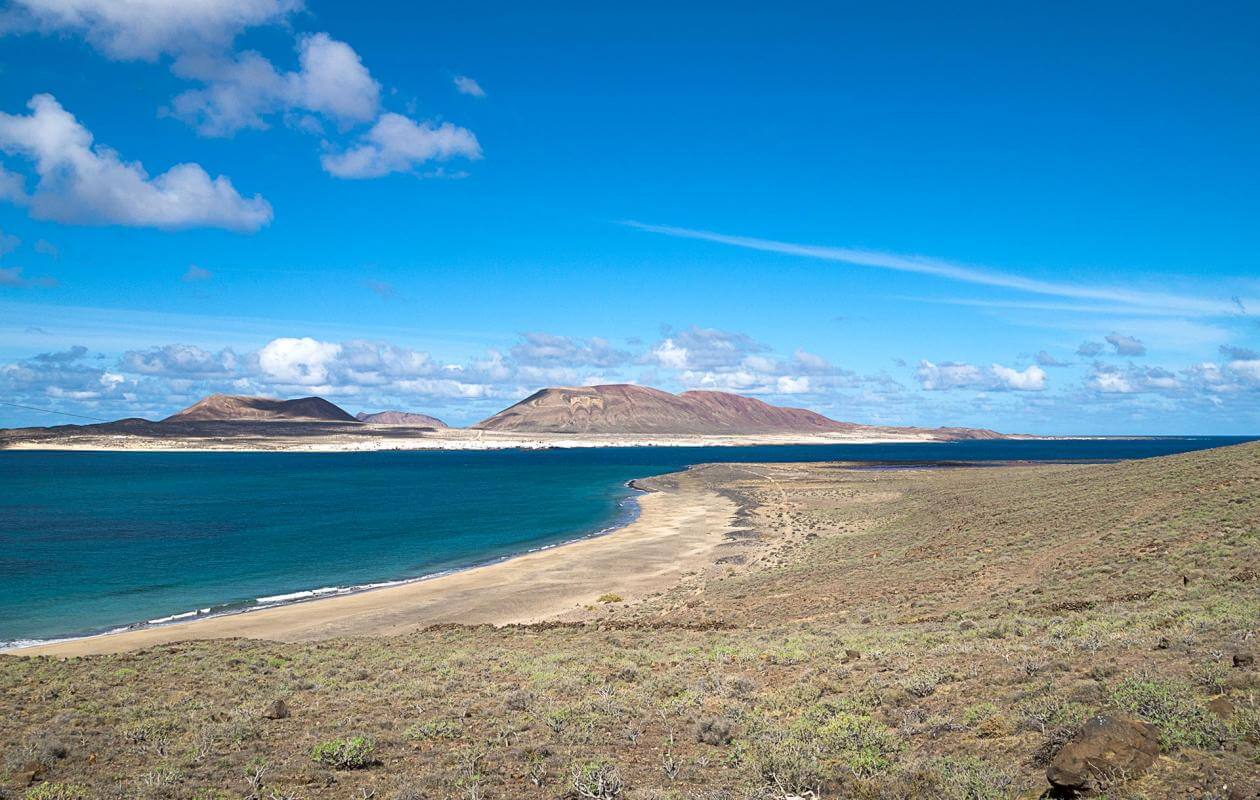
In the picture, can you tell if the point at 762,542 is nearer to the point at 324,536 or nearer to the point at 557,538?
the point at 557,538

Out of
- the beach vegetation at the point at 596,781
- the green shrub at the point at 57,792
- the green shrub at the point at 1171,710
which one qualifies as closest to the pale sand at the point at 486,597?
the green shrub at the point at 57,792

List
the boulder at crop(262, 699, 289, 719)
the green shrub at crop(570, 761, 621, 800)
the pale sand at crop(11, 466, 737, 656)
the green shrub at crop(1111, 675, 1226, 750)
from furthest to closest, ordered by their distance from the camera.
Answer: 1. the pale sand at crop(11, 466, 737, 656)
2. the boulder at crop(262, 699, 289, 719)
3. the green shrub at crop(570, 761, 621, 800)
4. the green shrub at crop(1111, 675, 1226, 750)

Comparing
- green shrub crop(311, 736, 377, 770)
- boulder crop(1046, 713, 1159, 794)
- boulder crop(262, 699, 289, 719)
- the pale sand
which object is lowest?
the pale sand

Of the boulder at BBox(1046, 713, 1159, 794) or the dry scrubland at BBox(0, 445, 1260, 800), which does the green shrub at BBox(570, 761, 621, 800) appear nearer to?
the dry scrubland at BBox(0, 445, 1260, 800)

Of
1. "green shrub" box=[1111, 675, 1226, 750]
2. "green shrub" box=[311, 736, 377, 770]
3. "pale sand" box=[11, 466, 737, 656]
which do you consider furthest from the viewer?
"pale sand" box=[11, 466, 737, 656]

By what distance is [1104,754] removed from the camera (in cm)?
789

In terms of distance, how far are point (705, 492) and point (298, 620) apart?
58.5 m

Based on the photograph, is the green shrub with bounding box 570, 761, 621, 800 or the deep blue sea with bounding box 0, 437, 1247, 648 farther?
the deep blue sea with bounding box 0, 437, 1247, 648

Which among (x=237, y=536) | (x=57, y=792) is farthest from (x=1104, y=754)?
(x=237, y=536)

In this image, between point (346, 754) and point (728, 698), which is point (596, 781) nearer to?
point (346, 754)

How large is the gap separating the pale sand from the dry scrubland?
4.73 m

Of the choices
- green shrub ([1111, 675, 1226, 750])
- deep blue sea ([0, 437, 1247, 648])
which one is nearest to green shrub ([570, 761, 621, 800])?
green shrub ([1111, 675, 1226, 750])

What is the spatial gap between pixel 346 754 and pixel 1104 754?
9.27 metres

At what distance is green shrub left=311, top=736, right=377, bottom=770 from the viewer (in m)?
10.2
